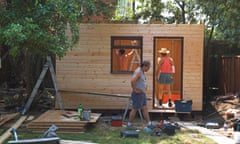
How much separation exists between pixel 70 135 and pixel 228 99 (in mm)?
5424

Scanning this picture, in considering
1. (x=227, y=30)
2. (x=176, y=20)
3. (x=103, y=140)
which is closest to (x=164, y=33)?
(x=227, y=30)

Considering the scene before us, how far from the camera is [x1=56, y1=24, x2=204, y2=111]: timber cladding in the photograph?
9.01m

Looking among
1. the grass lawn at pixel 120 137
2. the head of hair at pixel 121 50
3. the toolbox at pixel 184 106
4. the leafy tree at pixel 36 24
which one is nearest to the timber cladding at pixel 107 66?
the head of hair at pixel 121 50

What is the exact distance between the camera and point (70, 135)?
661 centimetres

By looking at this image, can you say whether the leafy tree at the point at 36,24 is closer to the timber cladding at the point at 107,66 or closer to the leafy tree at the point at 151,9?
the timber cladding at the point at 107,66

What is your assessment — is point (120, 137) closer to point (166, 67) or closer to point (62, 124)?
point (62, 124)

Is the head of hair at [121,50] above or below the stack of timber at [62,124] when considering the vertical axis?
above

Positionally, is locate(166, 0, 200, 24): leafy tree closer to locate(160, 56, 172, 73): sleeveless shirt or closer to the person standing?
locate(160, 56, 172, 73): sleeveless shirt

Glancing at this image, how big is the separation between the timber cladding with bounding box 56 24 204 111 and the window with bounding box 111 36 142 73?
0.11m

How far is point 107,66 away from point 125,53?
578mm

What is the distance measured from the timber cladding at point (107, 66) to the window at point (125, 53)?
0.11 meters

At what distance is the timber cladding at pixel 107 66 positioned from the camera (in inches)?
355

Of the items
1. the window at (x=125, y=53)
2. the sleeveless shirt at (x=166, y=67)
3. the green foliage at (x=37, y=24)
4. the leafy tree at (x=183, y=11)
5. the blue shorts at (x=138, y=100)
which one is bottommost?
the blue shorts at (x=138, y=100)

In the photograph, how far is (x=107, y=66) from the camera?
9.13m
